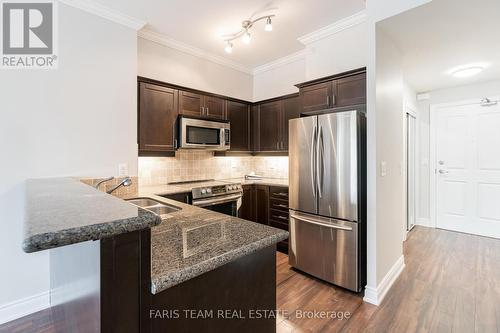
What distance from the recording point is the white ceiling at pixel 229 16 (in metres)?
2.43

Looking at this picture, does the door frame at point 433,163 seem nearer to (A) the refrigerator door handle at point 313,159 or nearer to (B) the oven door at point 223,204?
(A) the refrigerator door handle at point 313,159

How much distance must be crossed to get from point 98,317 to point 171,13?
2887 millimetres

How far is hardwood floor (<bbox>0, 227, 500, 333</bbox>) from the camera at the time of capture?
1.88 metres

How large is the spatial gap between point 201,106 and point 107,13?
4.61ft

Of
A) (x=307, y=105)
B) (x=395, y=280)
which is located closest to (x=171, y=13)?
(x=307, y=105)

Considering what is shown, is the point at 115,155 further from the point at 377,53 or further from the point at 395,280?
the point at 395,280

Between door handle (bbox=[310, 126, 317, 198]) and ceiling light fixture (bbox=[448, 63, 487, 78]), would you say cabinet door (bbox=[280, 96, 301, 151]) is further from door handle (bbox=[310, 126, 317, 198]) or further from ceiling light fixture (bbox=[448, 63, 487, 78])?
→ ceiling light fixture (bbox=[448, 63, 487, 78])

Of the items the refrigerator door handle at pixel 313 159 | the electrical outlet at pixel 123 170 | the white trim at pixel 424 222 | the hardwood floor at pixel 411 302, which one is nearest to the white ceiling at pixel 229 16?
the refrigerator door handle at pixel 313 159

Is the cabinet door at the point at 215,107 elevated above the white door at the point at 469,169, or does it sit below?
above

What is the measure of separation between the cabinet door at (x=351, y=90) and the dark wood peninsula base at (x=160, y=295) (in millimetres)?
2034

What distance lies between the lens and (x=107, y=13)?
2.41 m

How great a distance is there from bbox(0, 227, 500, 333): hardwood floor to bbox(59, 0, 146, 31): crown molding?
2.79 metres

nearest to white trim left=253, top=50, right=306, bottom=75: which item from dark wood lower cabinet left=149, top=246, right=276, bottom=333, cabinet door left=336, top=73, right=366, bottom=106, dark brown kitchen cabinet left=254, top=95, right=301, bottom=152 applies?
dark brown kitchen cabinet left=254, top=95, right=301, bottom=152

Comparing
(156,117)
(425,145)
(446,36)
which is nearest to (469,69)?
(446,36)
